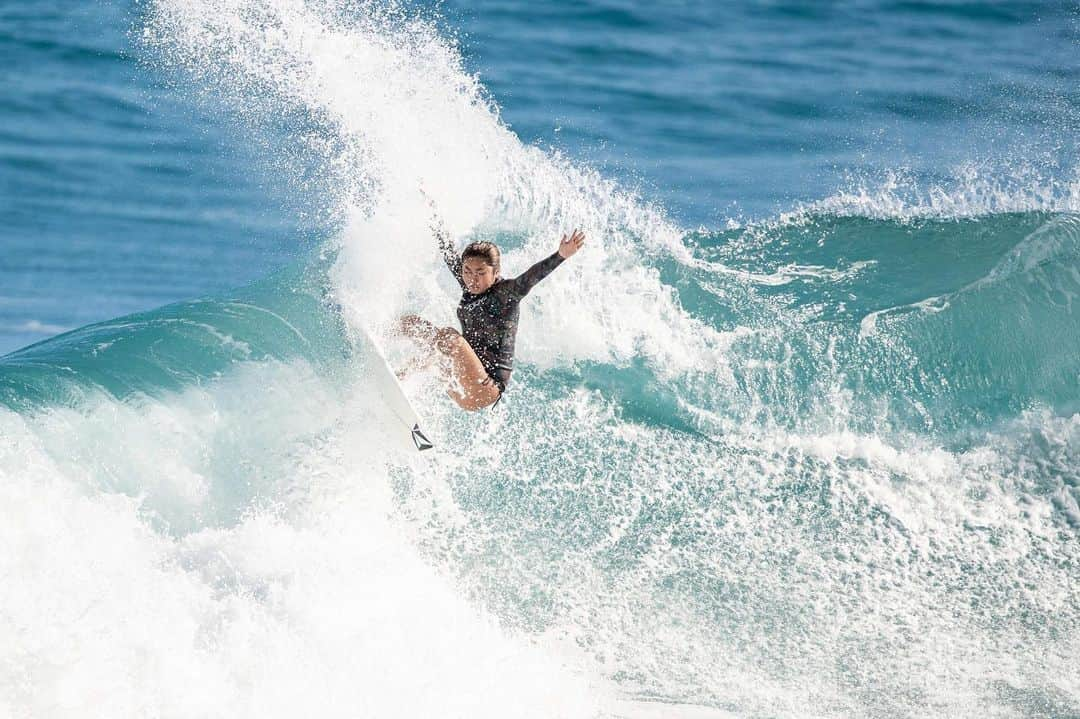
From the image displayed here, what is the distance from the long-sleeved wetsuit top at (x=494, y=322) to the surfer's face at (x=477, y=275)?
0.12 feet

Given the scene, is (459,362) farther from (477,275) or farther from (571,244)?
(571,244)

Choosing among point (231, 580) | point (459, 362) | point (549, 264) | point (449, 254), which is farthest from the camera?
point (449, 254)

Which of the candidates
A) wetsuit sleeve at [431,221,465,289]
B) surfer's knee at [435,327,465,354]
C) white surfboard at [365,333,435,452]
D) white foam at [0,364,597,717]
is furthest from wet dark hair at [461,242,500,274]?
white foam at [0,364,597,717]

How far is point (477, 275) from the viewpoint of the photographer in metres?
5.91

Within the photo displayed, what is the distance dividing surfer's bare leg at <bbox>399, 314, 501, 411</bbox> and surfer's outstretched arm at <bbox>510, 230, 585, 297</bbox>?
445mm

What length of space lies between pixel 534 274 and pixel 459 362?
2.12 feet

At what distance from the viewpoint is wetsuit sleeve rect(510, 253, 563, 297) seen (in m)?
5.79

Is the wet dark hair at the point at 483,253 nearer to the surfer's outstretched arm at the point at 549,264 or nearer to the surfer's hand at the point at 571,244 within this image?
the surfer's outstretched arm at the point at 549,264

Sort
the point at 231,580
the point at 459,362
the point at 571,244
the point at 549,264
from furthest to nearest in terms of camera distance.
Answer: the point at 459,362 → the point at 549,264 → the point at 571,244 → the point at 231,580

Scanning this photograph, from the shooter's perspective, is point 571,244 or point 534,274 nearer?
point 571,244

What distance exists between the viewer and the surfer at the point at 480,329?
231 inches

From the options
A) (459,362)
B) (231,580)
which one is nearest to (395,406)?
(459,362)

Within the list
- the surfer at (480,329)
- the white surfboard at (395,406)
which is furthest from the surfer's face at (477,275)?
the white surfboard at (395,406)

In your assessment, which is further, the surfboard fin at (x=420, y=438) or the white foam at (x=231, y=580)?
the surfboard fin at (x=420, y=438)
